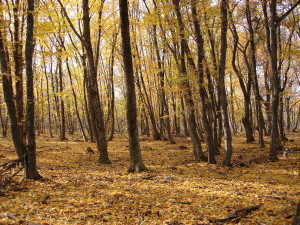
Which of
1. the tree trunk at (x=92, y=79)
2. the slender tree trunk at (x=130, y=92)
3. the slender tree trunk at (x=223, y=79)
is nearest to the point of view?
the slender tree trunk at (x=130, y=92)

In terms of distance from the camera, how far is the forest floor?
4539 mm

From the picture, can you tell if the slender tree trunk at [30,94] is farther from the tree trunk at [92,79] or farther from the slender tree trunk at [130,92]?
the tree trunk at [92,79]

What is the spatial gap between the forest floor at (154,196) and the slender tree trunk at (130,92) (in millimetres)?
605

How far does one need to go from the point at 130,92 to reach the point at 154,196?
386 centimetres

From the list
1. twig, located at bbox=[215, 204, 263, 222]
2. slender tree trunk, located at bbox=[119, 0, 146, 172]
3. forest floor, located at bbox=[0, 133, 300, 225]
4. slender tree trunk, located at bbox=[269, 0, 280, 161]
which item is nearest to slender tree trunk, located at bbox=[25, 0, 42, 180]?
forest floor, located at bbox=[0, 133, 300, 225]

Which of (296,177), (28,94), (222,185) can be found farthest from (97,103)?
(296,177)

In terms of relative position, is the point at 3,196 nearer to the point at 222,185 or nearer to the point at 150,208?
A: the point at 150,208

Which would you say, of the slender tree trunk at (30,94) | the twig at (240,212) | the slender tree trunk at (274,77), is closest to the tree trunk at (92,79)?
the slender tree trunk at (30,94)

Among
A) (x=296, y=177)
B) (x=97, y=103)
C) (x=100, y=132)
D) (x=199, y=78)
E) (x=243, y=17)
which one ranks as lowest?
(x=296, y=177)

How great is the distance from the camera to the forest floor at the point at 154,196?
14.9 ft

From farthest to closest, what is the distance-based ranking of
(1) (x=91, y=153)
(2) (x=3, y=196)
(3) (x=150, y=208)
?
1. (1) (x=91, y=153)
2. (2) (x=3, y=196)
3. (3) (x=150, y=208)

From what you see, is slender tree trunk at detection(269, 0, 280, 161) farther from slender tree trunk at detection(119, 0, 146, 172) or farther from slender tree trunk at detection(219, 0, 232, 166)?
slender tree trunk at detection(119, 0, 146, 172)

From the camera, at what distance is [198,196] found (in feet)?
19.7

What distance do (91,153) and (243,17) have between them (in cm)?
1304
